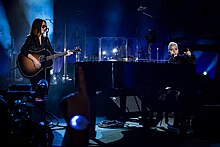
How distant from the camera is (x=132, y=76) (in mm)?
3855

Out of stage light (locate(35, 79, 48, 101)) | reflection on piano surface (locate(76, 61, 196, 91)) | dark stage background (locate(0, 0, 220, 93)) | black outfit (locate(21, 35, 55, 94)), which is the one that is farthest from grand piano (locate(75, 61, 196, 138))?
dark stage background (locate(0, 0, 220, 93))

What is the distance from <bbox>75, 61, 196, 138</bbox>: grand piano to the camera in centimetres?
375

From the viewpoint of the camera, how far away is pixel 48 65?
4789 millimetres

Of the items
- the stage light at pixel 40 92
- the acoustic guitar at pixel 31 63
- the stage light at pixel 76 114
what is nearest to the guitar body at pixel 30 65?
the acoustic guitar at pixel 31 63

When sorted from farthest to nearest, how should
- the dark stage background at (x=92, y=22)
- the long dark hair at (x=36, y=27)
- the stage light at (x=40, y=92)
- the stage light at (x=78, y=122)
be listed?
the dark stage background at (x=92, y=22), the long dark hair at (x=36, y=27), the stage light at (x=40, y=92), the stage light at (x=78, y=122)

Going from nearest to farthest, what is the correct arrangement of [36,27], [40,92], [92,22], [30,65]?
[40,92], [36,27], [30,65], [92,22]

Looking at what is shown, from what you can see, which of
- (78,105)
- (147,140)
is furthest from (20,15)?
(78,105)

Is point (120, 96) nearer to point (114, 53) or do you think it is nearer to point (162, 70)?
point (162, 70)

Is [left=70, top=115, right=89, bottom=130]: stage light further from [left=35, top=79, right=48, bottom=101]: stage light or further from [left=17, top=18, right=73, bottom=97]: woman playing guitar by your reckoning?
[left=17, top=18, right=73, bottom=97]: woman playing guitar

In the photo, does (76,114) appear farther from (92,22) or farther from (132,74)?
(92,22)

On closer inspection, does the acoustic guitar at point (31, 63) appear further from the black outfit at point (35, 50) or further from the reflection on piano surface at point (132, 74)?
the reflection on piano surface at point (132, 74)

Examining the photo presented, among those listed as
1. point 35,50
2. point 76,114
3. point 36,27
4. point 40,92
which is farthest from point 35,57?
point 76,114

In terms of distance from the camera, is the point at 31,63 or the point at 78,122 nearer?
the point at 78,122

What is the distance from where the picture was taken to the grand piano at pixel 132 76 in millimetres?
3752
